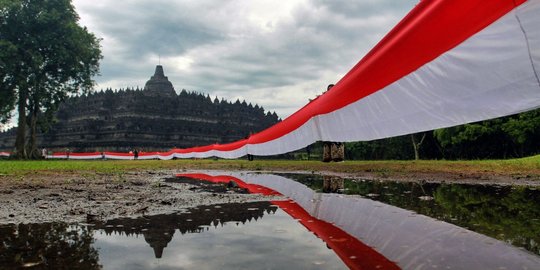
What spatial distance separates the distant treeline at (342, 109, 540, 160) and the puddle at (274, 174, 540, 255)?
2385 cm

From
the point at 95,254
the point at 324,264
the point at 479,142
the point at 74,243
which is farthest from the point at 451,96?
the point at 479,142

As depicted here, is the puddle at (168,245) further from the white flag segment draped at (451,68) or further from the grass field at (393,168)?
the grass field at (393,168)

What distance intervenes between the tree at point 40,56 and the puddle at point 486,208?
2834 centimetres

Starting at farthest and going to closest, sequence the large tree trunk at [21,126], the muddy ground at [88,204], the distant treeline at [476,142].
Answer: the large tree trunk at [21,126] → the distant treeline at [476,142] → the muddy ground at [88,204]

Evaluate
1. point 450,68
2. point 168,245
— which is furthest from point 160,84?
point 450,68

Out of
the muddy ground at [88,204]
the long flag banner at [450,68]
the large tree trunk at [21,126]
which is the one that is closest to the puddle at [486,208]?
the long flag banner at [450,68]

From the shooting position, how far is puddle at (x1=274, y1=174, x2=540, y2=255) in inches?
115

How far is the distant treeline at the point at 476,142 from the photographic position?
87.1 ft

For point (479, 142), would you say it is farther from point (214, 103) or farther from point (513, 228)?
point (214, 103)

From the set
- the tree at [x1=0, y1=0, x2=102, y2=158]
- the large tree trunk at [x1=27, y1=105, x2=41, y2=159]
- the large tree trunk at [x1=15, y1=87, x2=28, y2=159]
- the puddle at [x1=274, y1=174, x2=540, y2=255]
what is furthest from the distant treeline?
the large tree trunk at [x1=15, y1=87, x2=28, y2=159]

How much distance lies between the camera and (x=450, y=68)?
208 cm

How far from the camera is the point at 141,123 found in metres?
61.8

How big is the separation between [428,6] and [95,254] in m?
2.27

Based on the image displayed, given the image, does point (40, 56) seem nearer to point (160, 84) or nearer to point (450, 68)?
point (450, 68)
